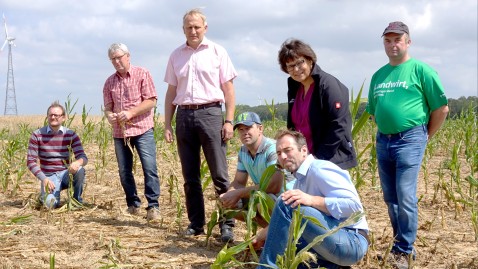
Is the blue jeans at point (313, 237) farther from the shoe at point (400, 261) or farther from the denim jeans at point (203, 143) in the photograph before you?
the denim jeans at point (203, 143)

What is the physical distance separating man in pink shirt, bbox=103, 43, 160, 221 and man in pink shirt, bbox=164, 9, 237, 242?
26.6 inches

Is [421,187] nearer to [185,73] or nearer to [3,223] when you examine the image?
[185,73]

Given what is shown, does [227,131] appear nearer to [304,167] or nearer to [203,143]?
[203,143]

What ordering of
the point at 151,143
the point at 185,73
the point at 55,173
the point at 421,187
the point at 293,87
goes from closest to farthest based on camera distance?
1. the point at 293,87
2. the point at 185,73
3. the point at 151,143
4. the point at 55,173
5. the point at 421,187

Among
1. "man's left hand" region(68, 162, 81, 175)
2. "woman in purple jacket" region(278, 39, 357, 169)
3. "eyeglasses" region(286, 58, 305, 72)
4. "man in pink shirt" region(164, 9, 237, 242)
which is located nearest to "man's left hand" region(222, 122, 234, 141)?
"man in pink shirt" region(164, 9, 237, 242)

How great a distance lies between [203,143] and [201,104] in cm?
26

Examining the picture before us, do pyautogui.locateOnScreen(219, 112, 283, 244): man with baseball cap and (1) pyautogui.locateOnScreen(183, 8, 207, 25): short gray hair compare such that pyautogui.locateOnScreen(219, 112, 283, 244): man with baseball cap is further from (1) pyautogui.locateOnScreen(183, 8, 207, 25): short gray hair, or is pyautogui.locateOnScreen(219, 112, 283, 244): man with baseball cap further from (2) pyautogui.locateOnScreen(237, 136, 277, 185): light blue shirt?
(1) pyautogui.locateOnScreen(183, 8, 207, 25): short gray hair

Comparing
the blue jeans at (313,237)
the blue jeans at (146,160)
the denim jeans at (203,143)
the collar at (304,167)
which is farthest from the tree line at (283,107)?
the blue jeans at (313,237)

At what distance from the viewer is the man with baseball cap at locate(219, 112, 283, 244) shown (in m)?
3.66

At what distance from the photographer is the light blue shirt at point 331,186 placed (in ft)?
9.95

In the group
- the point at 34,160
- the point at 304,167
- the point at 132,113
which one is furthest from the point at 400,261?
the point at 34,160

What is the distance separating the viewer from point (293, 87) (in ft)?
11.8

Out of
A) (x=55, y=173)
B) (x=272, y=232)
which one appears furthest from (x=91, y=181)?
(x=272, y=232)

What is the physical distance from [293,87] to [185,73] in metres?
1.01
